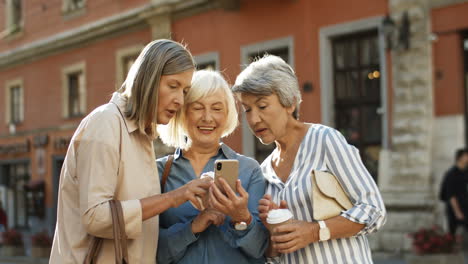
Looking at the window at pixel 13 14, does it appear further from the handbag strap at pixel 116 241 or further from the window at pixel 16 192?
the handbag strap at pixel 116 241

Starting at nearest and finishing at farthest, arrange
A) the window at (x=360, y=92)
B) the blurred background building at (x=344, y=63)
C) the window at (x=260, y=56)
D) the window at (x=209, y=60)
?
the blurred background building at (x=344, y=63)
the window at (x=360, y=92)
the window at (x=260, y=56)
the window at (x=209, y=60)

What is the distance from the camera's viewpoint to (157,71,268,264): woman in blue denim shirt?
3.32m

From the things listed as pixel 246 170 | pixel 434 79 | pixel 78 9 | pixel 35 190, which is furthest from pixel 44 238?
pixel 246 170

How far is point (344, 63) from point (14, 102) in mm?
15945

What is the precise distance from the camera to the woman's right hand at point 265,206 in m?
3.23

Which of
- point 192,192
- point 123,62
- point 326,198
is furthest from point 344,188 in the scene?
point 123,62

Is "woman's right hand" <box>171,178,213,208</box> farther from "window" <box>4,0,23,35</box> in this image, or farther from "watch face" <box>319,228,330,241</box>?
"window" <box>4,0,23,35</box>

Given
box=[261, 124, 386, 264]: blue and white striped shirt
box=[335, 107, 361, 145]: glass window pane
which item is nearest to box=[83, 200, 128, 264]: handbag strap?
box=[261, 124, 386, 264]: blue and white striped shirt

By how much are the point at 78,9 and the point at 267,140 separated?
20069 mm

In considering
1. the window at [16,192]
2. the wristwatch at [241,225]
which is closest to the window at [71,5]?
the window at [16,192]

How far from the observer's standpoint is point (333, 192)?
327 centimetres

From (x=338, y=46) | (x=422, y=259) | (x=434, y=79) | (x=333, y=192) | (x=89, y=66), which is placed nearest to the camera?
(x=333, y=192)

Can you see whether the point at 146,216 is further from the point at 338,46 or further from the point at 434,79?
the point at 338,46

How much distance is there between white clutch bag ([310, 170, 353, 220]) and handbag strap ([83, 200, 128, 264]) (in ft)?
2.90
